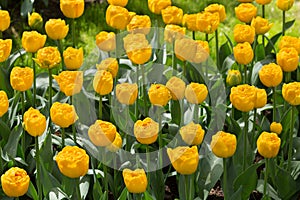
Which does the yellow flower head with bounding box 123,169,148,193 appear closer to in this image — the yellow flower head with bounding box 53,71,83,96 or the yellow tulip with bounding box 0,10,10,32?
the yellow flower head with bounding box 53,71,83,96

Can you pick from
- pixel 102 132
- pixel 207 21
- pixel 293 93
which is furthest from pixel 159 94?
pixel 207 21

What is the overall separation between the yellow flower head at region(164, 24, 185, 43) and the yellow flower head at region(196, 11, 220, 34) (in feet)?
0.35

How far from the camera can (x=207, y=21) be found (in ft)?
12.2

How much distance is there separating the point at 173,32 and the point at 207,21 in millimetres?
184

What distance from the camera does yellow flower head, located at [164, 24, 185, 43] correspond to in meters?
3.64

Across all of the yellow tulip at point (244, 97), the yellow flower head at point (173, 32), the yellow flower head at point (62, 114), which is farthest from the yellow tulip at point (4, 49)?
the yellow tulip at point (244, 97)

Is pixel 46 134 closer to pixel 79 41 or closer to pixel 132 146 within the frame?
pixel 132 146

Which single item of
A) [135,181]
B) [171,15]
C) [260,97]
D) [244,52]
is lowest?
[135,181]

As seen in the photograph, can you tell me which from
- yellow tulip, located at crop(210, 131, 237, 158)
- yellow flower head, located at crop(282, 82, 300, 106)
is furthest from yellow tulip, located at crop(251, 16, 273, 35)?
yellow tulip, located at crop(210, 131, 237, 158)

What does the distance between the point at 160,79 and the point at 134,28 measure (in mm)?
378

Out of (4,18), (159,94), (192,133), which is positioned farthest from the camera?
(4,18)

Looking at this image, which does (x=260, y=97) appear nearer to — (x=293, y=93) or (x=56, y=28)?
(x=293, y=93)

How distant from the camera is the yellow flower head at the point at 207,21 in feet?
12.2

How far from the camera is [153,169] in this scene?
3336 millimetres
